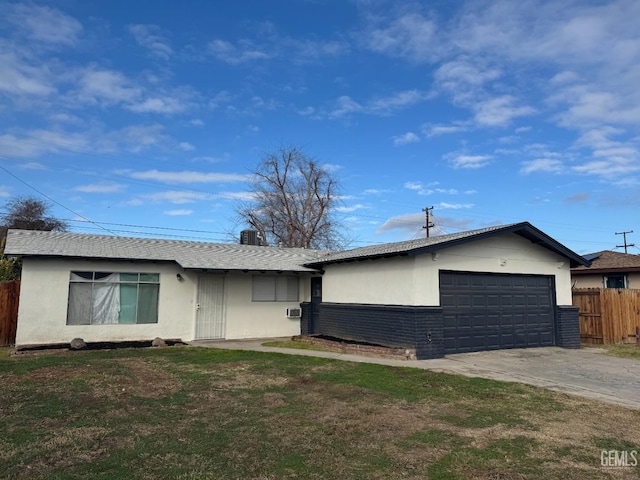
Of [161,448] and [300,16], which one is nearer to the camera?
[161,448]

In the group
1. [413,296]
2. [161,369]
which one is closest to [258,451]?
[161,369]

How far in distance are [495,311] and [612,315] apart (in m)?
5.03

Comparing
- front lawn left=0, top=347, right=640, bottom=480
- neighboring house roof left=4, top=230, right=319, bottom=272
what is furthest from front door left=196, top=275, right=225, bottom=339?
front lawn left=0, top=347, right=640, bottom=480

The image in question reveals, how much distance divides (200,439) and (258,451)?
0.80 metres

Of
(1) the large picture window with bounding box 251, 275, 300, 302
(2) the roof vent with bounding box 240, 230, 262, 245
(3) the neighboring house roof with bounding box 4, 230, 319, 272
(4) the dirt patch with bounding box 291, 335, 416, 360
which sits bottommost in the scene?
(4) the dirt patch with bounding box 291, 335, 416, 360

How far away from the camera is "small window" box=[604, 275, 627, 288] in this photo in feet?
61.9

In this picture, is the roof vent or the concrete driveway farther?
the roof vent

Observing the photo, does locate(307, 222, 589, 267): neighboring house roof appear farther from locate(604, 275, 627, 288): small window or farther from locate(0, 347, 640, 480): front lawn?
locate(604, 275, 627, 288): small window

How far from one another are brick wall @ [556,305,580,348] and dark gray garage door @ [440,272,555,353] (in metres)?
0.20

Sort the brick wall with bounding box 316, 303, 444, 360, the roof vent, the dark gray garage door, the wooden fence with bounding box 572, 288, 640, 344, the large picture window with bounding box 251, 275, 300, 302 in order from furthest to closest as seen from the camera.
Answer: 1. the roof vent
2. the large picture window with bounding box 251, 275, 300, 302
3. the wooden fence with bounding box 572, 288, 640, 344
4. the dark gray garage door
5. the brick wall with bounding box 316, 303, 444, 360

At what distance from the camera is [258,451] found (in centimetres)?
494

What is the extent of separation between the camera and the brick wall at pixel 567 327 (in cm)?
1448

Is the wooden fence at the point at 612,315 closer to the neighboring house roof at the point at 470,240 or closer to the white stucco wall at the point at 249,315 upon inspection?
the neighboring house roof at the point at 470,240

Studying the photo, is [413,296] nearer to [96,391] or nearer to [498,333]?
[498,333]
